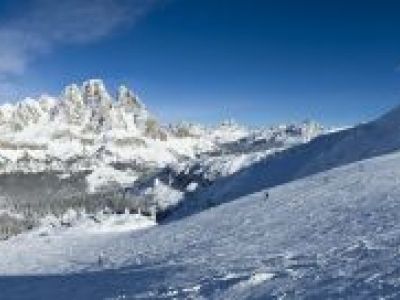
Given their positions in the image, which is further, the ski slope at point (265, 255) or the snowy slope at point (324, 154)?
the snowy slope at point (324, 154)

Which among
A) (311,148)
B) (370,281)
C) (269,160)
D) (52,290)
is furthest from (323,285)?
(269,160)

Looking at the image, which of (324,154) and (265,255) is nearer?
(265,255)

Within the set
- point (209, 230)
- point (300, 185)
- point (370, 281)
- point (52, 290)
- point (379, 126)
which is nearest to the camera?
point (370, 281)

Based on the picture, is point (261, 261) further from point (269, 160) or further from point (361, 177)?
point (269, 160)

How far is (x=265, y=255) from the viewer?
105 ft

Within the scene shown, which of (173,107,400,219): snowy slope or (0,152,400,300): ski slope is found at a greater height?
→ (173,107,400,219): snowy slope

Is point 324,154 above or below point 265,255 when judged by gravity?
above

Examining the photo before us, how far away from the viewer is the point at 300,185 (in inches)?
2164

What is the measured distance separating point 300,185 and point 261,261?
24.8m

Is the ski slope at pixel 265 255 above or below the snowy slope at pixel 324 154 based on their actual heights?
below

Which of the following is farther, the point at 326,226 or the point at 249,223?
the point at 249,223

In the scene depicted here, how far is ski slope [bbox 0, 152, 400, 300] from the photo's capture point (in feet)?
81.7

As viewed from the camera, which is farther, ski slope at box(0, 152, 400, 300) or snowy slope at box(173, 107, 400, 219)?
snowy slope at box(173, 107, 400, 219)

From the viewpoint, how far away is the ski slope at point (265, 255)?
24.9 m
